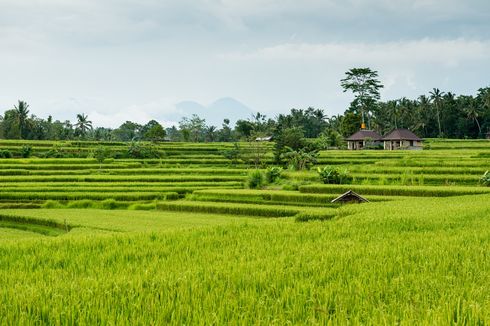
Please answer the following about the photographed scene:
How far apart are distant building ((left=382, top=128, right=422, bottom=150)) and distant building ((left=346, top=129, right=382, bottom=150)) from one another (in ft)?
3.44

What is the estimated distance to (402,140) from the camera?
54562mm

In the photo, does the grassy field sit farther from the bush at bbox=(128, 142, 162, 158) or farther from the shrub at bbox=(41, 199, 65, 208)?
the bush at bbox=(128, 142, 162, 158)

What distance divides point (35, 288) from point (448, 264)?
4.14 meters

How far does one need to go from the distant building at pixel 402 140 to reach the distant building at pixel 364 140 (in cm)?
105

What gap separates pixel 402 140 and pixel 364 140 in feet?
12.9

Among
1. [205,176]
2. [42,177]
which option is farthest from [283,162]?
[42,177]

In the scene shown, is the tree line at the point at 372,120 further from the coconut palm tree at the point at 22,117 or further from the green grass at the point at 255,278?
the green grass at the point at 255,278

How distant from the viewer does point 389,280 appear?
504 cm

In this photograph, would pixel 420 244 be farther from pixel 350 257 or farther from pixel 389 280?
pixel 389 280

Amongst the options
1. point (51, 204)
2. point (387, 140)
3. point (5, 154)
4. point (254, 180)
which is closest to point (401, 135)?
point (387, 140)

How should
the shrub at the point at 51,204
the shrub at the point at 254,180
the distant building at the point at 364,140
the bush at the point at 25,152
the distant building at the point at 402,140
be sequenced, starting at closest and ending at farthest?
the shrub at the point at 51,204, the shrub at the point at 254,180, the bush at the point at 25,152, the distant building at the point at 402,140, the distant building at the point at 364,140

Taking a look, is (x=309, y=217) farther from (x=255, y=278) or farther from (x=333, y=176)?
(x=333, y=176)

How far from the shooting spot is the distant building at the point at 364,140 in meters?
56.4

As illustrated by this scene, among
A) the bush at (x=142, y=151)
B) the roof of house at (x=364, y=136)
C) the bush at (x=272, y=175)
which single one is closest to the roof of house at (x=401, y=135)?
the roof of house at (x=364, y=136)
